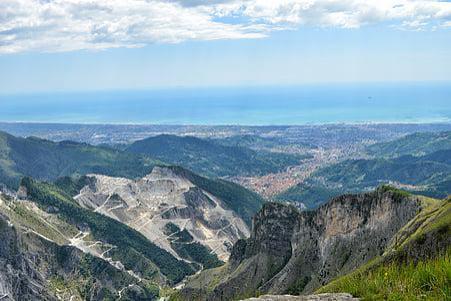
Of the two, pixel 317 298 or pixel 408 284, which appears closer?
pixel 408 284

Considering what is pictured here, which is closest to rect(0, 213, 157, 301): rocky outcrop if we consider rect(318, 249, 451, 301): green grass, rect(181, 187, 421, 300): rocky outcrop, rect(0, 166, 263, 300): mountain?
rect(0, 166, 263, 300): mountain

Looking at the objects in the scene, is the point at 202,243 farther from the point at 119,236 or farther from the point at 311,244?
the point at 311,244

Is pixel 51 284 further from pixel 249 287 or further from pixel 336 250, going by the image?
pixel 336 250

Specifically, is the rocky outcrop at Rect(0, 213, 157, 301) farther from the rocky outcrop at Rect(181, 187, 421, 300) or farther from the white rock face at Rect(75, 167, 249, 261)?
Result: the rocky outcrop at Rect(181, 187, 421, 300)

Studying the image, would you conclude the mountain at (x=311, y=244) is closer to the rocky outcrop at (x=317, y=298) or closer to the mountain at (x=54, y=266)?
the rocky outcrop at (x=317, y=298)

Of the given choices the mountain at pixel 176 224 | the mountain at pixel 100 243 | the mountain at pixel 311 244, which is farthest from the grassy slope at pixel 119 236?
the mountain at pixel 311 244

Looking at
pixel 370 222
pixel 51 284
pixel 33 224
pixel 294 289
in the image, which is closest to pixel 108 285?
pixel 51 284

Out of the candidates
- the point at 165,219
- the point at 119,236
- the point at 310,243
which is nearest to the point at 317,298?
the point at 310,243
